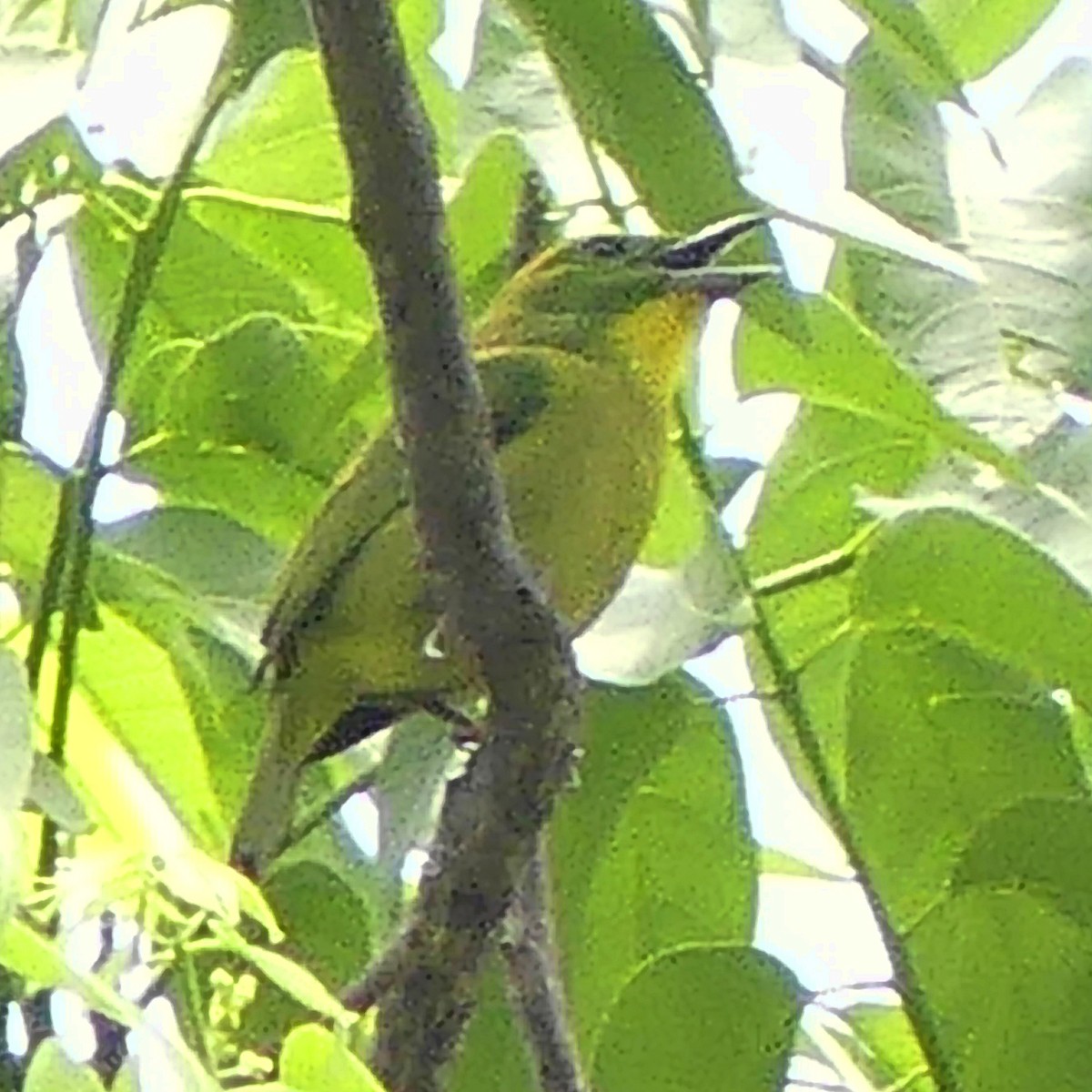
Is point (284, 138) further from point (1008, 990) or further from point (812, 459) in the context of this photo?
point (1008, 990)

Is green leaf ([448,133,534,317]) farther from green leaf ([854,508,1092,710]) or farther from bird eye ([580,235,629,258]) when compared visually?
bird eye ([580,235,629,258])

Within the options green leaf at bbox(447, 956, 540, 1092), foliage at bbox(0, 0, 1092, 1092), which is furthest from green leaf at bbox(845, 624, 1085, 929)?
green leaf at bbox(447, 956, 540, 1092)

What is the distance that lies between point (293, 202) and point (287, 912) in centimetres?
21

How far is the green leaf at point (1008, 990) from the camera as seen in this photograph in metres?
0.75

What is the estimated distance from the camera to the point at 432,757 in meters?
0.85

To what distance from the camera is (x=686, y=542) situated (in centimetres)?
91

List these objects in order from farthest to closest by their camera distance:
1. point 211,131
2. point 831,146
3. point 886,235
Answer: point 211,131, point 831,146, point 886,235

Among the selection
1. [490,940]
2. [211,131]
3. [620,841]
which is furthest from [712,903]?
[211,131]

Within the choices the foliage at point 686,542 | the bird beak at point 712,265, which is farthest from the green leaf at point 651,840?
the bird beak at point 712,265

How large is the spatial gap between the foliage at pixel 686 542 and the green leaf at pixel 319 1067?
172mm

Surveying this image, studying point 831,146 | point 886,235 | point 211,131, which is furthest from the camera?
point 211,131

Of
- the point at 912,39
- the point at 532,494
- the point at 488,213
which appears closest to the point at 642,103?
the point at 912,39

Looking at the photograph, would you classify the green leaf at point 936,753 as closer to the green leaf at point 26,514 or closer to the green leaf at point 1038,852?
the green leaf at point 1038,852

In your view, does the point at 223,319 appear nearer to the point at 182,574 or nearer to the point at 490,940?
the point at 182,574
